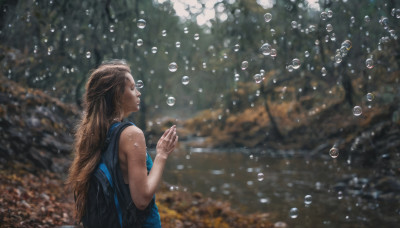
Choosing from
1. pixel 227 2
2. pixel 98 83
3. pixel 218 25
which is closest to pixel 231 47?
pixel 218 25

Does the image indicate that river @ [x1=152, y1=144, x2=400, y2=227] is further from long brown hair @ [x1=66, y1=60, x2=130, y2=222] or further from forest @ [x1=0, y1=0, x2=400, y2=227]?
long brown hair @ [x1=66, y1=60, x2=130, y2=222]

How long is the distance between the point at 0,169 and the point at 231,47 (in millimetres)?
12476

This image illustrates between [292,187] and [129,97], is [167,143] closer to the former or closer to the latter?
[129,97]

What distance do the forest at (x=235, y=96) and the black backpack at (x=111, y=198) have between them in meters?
2.75

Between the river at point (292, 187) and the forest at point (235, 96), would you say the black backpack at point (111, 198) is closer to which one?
the forest at point (235, 96)

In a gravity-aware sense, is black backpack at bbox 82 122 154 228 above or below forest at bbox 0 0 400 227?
below

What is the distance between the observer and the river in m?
7.00

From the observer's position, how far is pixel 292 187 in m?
10.1

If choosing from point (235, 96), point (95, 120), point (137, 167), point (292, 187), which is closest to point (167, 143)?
point (137, 167)

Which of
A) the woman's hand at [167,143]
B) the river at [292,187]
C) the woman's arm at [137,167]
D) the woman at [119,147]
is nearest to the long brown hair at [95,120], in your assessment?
the woman at [119,147]

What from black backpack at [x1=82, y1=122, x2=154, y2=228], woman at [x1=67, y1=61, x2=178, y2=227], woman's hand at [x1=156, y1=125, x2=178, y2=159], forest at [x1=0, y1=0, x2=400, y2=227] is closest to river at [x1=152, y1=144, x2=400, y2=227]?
forest at [x1=0, y1=0, x2=400, y2=227]

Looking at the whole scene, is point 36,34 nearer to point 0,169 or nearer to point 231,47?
point 0,169

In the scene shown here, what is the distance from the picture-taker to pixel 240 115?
23.3m

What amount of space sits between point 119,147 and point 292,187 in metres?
8.80
